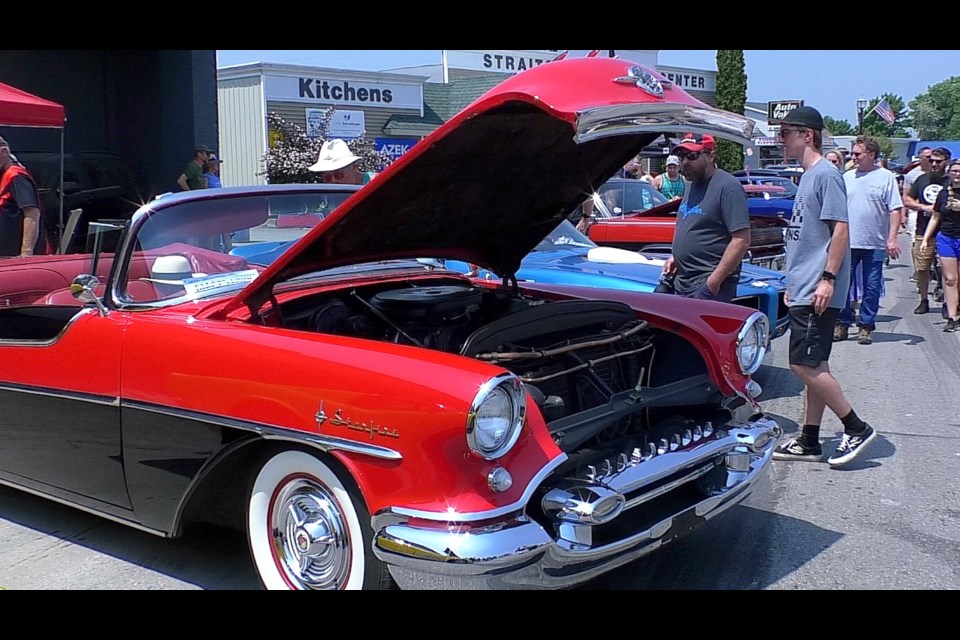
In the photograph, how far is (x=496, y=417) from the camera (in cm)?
268

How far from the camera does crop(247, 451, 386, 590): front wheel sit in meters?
2.79

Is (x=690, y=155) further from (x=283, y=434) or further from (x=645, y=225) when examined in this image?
(x=283, y=434)

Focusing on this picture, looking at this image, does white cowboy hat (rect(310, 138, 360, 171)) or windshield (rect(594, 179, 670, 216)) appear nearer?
white cowboy hat (rect(310, 138, 360, 171))

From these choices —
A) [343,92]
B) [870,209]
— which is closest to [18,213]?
[870,209]

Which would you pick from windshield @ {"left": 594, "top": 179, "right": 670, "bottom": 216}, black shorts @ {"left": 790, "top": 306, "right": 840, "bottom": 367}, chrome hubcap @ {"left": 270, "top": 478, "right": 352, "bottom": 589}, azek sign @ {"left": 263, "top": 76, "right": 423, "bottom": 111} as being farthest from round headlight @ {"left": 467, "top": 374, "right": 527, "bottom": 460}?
azek sign @ {"left": 263, "top": 76, "right": 423, "bottom": 111}

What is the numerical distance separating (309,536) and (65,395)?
1.26 metres

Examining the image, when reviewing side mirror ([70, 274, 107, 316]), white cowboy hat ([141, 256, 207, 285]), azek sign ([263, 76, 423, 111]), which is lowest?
side mirror ([70, 274, 107, 316])

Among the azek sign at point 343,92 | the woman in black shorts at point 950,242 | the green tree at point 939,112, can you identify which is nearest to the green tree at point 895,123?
the green tree at point 939,112

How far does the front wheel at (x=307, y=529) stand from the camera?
9.14 feet

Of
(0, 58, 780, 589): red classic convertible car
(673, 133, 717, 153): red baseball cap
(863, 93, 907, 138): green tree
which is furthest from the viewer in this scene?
(863, 93, 907, 138): green tree

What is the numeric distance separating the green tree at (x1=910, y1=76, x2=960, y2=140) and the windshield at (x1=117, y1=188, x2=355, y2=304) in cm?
10092

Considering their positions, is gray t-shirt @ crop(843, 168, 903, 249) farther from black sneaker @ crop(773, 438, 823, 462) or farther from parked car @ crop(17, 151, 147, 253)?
parked car @ crop(17, 151, 147, 253)

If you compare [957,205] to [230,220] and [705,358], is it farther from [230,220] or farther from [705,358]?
[230,220]
